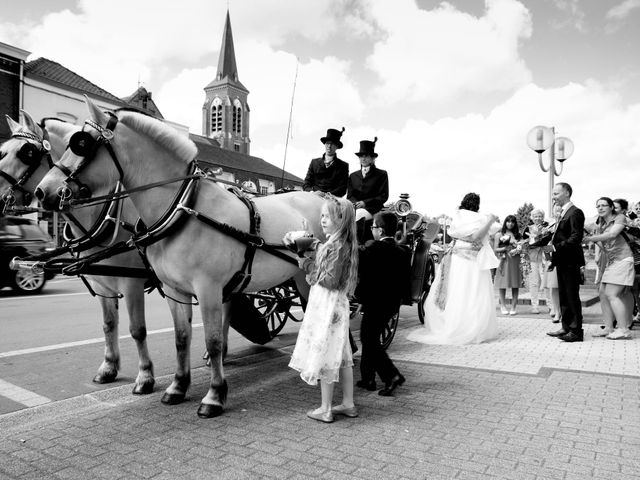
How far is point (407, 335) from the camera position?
7855 mm

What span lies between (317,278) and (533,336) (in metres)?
5.04

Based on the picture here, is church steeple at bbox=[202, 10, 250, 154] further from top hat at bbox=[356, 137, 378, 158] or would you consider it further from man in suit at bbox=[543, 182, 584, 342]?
top hat at bbox=[356, 137, 378, 158]

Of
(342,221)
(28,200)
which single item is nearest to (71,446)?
(342,221)

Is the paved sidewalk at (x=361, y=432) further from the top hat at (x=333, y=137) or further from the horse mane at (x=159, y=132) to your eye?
the top hat at (x=333, y=137)

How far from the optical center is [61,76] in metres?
30.5

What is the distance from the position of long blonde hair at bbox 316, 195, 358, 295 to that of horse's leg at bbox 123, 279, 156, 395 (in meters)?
1.91

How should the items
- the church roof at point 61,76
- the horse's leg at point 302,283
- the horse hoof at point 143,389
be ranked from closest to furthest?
the horse hoof at point 143,389, the horse's leg at point 302,283, the church roof at point 61,76

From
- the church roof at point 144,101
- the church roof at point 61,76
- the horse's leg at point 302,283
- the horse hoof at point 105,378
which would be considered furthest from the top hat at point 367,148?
the church roof at point 144,101

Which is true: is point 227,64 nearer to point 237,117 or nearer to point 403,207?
point 237,117

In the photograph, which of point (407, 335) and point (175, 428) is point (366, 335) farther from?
point (407, 335)

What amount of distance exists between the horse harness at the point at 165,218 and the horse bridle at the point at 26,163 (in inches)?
49.7

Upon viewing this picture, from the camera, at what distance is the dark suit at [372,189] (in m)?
6.13

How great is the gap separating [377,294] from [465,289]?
3400 millimetres

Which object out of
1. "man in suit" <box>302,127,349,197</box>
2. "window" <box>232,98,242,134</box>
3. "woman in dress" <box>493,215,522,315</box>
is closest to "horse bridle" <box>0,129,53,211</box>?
"man in suit" <box>302,127,349,197</box>
